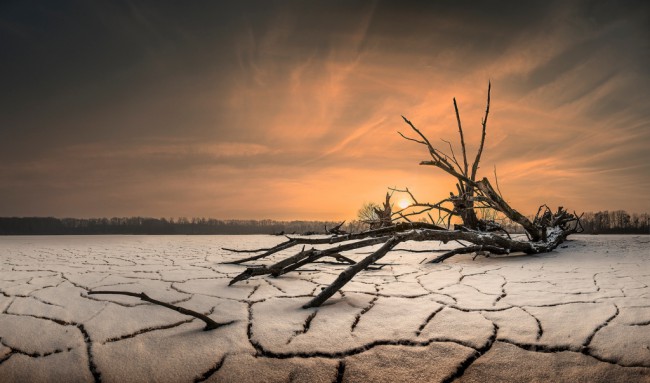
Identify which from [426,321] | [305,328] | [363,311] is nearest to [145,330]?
[305,328]

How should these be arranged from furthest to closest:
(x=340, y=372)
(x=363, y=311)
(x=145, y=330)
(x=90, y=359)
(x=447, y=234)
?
(x=447, y=234) < (x=363, y=311) < (x=145, y=330) < (x=90, y=359) < (x=340, y=372)

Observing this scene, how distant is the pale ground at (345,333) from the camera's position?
1139mm

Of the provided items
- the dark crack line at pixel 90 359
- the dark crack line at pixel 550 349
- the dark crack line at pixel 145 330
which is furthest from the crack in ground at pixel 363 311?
the dark crack line at pixel 90 359

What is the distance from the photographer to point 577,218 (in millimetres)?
5406

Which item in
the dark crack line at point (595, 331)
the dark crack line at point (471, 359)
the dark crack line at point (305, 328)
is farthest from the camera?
the dark crack line at point (305, 328)

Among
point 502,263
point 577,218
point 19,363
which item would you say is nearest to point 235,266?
point 19,363

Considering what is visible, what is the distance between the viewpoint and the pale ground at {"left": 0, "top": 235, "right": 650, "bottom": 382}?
1139 mm

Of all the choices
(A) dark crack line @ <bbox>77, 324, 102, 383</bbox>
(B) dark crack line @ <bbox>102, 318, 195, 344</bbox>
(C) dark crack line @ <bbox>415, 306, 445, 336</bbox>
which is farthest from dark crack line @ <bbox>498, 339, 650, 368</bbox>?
(A) dark crack line @ <bbox>77, 324, 102, 383</bbox>

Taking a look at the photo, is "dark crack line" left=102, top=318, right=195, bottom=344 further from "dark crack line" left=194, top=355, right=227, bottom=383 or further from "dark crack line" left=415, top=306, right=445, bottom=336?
"dark crack line" left=415, top=306, right=445, bottom=336

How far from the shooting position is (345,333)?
1.38 m

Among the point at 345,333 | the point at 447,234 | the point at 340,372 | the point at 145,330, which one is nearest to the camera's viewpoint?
the point at 340,372

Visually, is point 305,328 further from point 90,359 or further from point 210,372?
point 90,359

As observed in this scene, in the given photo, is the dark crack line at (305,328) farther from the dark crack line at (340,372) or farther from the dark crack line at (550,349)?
the dark crack line at (550,349)

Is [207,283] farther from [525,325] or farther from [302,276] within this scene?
[525,325]
